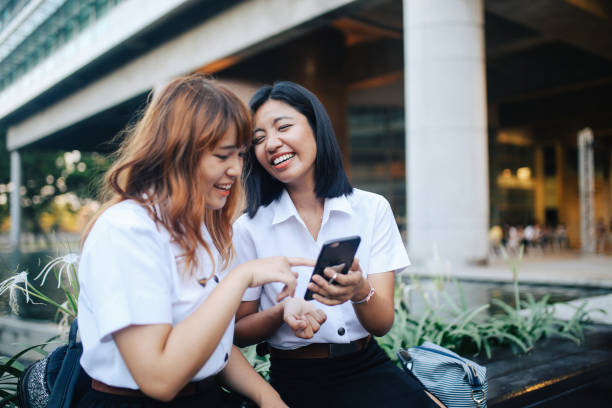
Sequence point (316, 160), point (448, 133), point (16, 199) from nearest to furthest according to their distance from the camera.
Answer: point (316, 160), point (448, 133), point (16, 199)

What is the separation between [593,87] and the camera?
24.3 m

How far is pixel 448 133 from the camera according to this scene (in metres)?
11.2

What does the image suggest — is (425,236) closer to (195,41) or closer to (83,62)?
(195,41)

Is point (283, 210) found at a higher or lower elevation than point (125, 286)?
higher

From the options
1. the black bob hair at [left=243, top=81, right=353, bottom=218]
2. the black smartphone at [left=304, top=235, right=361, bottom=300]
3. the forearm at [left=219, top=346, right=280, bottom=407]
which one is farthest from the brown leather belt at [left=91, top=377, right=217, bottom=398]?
the black bob hair at [left=243, top=81, right=353, bottom=218]

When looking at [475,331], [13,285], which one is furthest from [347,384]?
[475,331]

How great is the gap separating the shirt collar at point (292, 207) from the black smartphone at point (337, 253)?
0.58 m

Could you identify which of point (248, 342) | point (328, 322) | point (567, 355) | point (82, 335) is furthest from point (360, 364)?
point (567, 355)

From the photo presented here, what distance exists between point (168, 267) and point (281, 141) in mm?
928

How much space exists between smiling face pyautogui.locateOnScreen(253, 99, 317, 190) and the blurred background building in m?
2.30

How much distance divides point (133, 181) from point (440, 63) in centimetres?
1088

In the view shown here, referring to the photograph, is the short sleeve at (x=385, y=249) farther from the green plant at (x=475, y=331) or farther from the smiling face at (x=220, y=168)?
the green plant at (x=475, y=331)

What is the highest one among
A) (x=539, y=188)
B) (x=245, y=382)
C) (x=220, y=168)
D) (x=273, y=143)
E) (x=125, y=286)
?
(x=539, y=188)

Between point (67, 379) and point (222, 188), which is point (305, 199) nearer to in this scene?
point (222, 188)
